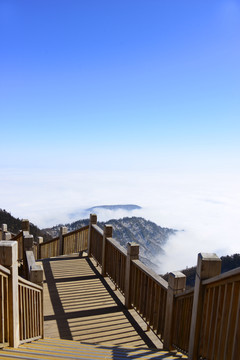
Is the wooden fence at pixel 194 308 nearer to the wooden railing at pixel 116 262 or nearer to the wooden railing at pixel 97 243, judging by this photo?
the wooden railing at pixel 116 262

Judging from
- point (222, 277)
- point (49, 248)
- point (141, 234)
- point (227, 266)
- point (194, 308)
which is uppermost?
point (222, 277)

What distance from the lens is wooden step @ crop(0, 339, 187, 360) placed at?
3309mm

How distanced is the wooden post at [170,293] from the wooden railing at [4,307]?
2.43 meters

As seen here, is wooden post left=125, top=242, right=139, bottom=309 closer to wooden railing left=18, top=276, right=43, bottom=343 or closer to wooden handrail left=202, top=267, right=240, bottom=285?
wooden railing left=18, top=276, right=43, bottom=343

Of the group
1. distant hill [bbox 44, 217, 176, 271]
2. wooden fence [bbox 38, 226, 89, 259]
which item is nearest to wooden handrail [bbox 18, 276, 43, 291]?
wooden fence [bbox 38, 226, 89, 259]

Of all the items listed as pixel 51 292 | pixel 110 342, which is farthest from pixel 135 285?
pixel 51 292

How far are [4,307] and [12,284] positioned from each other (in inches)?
11.5

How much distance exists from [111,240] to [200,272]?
4.68 metres

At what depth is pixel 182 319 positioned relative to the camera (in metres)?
4.37

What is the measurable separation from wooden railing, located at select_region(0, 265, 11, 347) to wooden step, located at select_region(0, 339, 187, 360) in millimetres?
135

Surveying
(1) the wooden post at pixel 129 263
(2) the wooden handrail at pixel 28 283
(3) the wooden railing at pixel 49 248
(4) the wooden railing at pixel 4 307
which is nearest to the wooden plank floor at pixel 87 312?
(1) the wooden post at pixel 129 263

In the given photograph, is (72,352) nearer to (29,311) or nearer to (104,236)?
(29,311)

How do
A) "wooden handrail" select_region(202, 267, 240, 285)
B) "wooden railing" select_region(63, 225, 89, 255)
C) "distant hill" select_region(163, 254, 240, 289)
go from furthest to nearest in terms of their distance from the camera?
1. "distant hill" select_region(163, 254, 240, 289)
2. "wooden railing" select_region(63, 225, 89, 255)
3. "wooden handrail" select_region(202, 267, 240, 285)

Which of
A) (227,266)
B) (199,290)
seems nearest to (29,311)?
(199,290)
